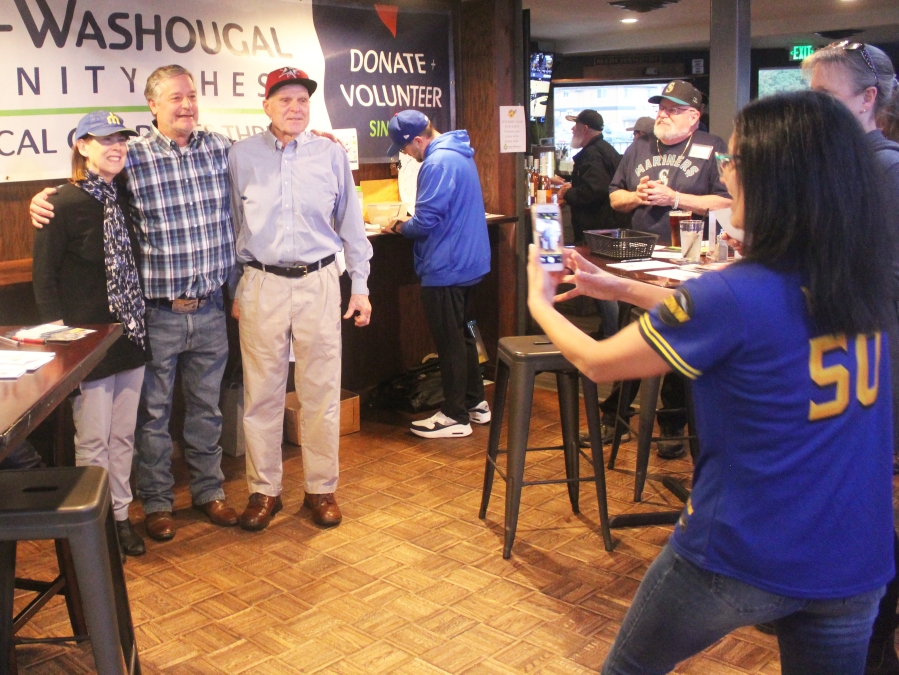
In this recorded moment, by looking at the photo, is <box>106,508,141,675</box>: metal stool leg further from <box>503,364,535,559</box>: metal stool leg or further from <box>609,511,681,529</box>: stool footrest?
<box>609,511,681,529</box>: stool footrest

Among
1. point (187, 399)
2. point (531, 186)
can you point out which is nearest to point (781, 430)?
point (187, 399)

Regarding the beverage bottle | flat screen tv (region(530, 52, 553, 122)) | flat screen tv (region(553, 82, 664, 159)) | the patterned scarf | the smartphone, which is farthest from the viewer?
flat screen tv (region(553, 82, 664, 159))

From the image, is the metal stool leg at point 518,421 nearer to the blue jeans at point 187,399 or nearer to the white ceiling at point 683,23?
the blue jeans at point 187,399

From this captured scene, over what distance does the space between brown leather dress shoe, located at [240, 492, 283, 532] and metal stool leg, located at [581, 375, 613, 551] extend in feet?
4.19

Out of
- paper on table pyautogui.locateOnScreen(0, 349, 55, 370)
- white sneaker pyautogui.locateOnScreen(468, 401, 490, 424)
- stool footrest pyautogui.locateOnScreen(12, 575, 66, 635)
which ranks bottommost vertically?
white sneaker pyautogui.locateOnScreen(468, 401, 490, 424)

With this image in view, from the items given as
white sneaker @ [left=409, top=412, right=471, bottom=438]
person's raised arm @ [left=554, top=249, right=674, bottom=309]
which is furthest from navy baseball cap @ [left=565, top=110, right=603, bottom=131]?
person's raised arm @ [left=554, top=249, right=674, bottom=309]

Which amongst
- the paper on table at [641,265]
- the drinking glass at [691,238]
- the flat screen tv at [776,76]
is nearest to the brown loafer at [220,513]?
the paper on table at [641,265]

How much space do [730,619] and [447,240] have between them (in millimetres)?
3226

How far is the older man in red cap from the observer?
133 inches

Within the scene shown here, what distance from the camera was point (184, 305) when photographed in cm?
338

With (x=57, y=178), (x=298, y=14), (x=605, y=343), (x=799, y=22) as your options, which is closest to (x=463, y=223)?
(x=298, y=14)

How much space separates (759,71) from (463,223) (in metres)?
10.3

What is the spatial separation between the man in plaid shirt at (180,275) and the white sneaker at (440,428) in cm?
125

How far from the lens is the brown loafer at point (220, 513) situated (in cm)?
353
